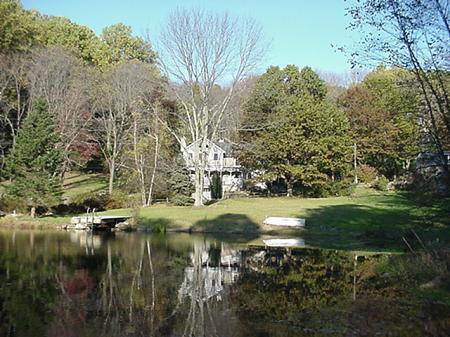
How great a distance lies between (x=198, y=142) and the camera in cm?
4566

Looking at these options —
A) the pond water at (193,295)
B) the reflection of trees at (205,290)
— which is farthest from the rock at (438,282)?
the reflection of trees at (205,290)

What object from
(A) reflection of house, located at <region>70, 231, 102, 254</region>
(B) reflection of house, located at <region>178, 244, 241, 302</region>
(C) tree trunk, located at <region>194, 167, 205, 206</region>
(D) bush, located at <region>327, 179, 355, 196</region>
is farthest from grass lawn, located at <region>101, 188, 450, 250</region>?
(D) bush, located at <region>327, 179, 355, 196</region>

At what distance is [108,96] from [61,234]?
23724mm

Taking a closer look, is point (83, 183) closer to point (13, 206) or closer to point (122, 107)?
point (122, 107)

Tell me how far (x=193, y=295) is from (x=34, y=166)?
26501mm

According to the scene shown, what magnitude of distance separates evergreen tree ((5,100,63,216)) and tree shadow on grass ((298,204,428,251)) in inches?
720

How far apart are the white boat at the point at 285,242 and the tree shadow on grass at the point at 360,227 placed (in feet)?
1.98

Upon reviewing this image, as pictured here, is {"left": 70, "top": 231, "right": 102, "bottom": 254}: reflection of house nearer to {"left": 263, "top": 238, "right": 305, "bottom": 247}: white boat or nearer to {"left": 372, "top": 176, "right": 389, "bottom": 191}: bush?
{"left": 263, "top": 238, "right": 305, "bottom": 247}: white boat

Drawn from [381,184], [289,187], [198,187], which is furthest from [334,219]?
[381,184]

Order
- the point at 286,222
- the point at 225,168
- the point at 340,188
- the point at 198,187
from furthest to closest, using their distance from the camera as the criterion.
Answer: the point at 225,168 < the point at 340,188 < the point at 198,187 < the point at 286,222

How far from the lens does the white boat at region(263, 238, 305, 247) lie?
28594 mm

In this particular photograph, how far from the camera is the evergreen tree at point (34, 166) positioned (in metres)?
37.7

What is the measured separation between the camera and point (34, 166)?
3809 centimetres

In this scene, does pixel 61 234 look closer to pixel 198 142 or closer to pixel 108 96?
pixel 198 142
